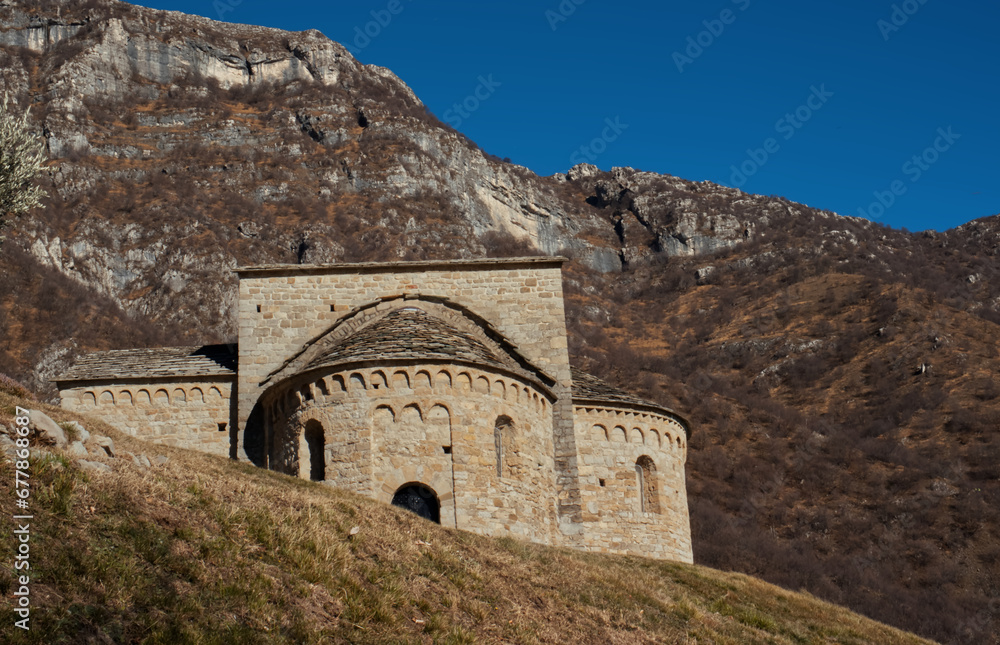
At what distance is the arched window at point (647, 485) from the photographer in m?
21.9

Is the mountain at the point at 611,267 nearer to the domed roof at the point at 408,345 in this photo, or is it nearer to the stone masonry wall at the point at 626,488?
the stone masonry wall at the point at 626,488

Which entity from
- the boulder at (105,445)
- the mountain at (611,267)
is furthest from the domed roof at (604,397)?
the mountain at (611,267)

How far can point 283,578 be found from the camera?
29.8 ft

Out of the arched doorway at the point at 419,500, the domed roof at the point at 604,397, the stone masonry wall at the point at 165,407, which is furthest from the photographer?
the domed roof at the point at 604,397

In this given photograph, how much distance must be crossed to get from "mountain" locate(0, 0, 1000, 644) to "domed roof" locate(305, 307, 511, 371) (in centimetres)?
2364

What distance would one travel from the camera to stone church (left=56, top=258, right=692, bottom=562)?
56.0 feet

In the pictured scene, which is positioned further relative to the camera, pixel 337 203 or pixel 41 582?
pixel 337 203

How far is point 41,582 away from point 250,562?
2.21 metres

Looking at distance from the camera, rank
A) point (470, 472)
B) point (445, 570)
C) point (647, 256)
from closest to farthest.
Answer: point (445, 570)
point (470, 472)
point (647, 256)

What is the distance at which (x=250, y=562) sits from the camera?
9.12 m

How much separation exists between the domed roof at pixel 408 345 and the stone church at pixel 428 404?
0.21ft

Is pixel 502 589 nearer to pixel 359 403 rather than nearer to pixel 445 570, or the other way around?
pixel 445 570

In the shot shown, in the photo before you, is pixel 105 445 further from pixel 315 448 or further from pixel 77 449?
pixel 315 448

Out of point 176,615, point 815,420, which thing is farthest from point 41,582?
point 815,420
